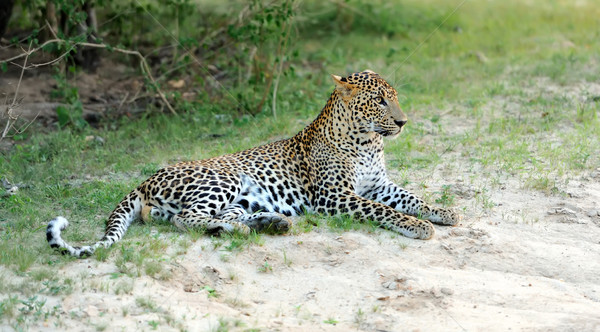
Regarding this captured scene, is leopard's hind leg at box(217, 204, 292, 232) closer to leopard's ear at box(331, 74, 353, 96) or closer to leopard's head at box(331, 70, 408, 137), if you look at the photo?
leopard's head at box(331, 70, 408, 137)

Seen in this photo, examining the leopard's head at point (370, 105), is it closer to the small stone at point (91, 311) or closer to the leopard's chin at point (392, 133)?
the leopard's chin at point (392, 133)

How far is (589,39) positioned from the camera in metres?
17.1

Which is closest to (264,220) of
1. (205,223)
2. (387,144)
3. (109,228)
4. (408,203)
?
(205,223)

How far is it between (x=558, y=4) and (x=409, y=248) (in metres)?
16.1

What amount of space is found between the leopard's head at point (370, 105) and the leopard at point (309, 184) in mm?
11

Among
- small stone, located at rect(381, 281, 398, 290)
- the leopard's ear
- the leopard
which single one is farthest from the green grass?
the leopard's ear

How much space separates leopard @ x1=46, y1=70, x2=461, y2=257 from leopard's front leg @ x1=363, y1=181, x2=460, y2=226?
0.04 ft

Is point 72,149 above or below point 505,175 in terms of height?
below

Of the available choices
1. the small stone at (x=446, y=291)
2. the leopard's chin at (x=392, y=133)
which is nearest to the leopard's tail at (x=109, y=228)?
the leopard's chin at (x=392, y=133)

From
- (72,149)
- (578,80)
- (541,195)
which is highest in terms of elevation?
(578,80)

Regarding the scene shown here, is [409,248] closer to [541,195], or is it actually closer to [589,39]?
[541,195]

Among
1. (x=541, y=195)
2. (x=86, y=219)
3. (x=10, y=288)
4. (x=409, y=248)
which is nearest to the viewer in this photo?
(x=10, y=288)

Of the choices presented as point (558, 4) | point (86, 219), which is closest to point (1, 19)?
point (86, 219)

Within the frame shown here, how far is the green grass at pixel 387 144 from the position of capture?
7.41 meters
